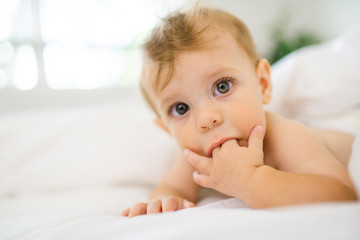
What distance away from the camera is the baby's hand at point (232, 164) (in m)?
0.53

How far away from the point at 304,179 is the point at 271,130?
25 cm

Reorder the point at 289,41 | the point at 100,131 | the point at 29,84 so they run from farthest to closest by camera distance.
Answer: the point at 289,41 → the point at 29,84 → the point at 100,131

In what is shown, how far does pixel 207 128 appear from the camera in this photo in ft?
2.08

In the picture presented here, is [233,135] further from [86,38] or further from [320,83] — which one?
[86,38]

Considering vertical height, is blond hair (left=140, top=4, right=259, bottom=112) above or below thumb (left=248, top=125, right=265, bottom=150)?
above

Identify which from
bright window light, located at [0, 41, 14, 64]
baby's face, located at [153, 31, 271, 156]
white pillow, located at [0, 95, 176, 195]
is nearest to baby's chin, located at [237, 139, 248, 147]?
baby's face, located at [153, 31, 271, 156]

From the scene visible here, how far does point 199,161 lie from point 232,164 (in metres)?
0.11

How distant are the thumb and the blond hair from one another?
0.23 metres

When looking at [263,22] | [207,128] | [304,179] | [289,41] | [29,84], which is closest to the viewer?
[304,179]

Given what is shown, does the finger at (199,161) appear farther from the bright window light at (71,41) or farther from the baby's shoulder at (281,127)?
the bright window light at (71,41)

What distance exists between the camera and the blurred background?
2.43m

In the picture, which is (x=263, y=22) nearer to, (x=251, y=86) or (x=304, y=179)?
(x=251, y=86)

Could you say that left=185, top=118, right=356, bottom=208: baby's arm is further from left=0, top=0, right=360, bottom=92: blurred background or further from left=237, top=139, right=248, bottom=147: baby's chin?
left=0, top=0, right=360, bottom=92: blurred background

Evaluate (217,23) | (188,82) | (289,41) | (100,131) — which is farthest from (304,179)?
(289,41)
